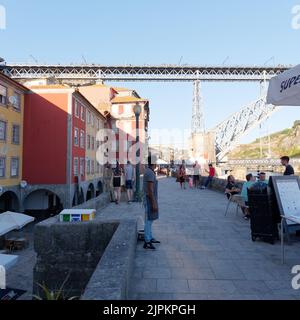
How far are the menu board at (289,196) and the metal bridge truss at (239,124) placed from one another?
150 ft

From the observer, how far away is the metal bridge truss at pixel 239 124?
171 feet

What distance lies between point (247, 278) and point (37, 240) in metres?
3.47

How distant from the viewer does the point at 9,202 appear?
93.1 feet

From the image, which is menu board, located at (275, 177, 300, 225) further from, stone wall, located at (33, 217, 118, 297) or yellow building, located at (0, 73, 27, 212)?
yellow building, located at (0, 73, 27, 212)

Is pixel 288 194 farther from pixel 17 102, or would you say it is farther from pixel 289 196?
pixel 17 102

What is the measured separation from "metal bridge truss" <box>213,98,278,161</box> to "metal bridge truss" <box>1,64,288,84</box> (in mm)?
8051

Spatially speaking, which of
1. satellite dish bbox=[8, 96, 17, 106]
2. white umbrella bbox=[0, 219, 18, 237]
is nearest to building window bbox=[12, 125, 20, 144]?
satellite dish bbox=[8, 96, 17, 106]

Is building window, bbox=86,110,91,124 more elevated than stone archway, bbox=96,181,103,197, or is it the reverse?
building window, bbox=86,110,91,124

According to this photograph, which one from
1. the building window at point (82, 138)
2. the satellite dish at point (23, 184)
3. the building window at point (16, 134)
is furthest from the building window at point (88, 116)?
the satellite dish at point (23, 184)

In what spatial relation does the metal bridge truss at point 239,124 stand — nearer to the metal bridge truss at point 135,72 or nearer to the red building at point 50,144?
the metal bridge truss at point 135,72

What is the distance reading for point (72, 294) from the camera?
557 centimetres

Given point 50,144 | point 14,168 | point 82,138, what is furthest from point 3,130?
point 82,138

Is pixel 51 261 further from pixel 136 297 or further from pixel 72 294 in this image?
pixel 136 297

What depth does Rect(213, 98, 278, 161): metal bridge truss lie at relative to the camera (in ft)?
171
